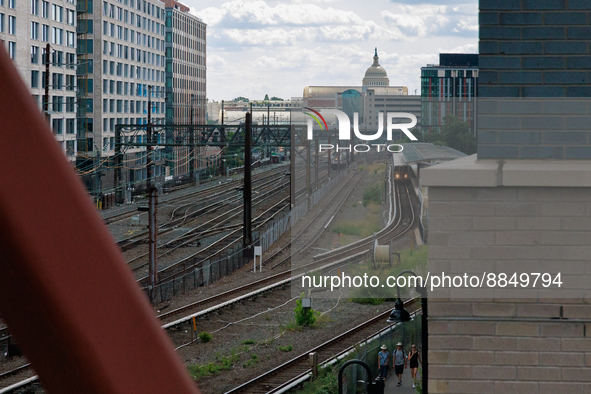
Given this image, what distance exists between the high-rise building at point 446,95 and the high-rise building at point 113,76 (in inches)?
1271

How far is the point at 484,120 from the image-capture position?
17.1 feet

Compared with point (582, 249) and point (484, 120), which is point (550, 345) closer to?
point (582, 249)

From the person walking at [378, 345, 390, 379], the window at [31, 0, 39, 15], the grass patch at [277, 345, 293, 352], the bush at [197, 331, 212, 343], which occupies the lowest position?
the grass patch at [277, 345, 293, 352]

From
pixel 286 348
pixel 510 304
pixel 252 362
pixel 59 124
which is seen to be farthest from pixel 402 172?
pixel 59 124

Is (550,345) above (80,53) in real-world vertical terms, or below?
below

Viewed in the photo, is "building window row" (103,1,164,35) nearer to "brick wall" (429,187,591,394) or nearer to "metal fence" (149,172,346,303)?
"metal fence" (149,172,346,303)

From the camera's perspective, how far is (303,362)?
15.4 metres

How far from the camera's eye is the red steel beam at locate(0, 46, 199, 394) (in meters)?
0.44

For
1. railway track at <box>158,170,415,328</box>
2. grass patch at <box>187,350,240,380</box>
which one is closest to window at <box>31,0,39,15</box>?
railway track at <box>158,170,415,328</box>

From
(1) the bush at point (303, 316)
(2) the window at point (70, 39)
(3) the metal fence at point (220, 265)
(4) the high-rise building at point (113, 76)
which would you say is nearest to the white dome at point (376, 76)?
(4) the high-rise building at point (113, 76)

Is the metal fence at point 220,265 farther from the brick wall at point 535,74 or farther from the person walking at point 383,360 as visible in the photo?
the brick wall at point 535,74

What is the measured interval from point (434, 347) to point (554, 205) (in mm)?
1349

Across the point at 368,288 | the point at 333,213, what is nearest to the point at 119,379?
the point at 368,288

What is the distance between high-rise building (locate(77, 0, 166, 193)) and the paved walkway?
1457 inches
